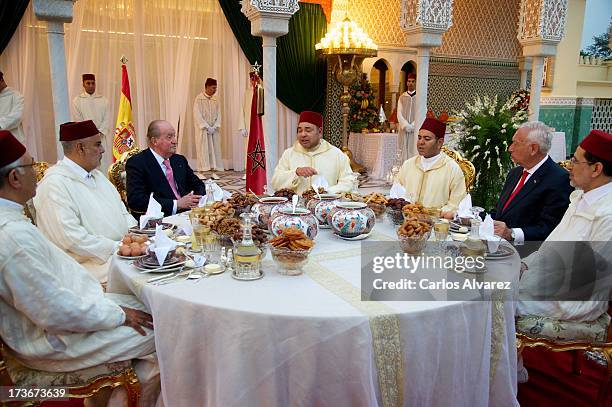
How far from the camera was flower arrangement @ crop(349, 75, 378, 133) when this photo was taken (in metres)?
9.87

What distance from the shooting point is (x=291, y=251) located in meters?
1.88

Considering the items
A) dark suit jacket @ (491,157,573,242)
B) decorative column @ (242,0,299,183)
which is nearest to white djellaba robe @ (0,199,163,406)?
dark suit jacket @ (491,157,573,242)

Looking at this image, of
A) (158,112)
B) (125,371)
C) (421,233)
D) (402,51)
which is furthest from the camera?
(402,51)

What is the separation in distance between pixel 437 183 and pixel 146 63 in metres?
7.60

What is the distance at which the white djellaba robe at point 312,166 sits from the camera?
403cm

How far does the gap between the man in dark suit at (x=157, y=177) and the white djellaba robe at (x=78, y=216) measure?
702 mm

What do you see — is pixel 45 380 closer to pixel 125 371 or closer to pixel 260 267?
pixel 125 371

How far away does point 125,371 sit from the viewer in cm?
192

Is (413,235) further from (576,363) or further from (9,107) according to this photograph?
(9,107)

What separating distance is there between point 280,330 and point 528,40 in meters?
8.64

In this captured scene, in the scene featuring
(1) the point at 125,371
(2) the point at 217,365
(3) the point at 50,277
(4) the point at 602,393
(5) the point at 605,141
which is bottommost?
(4) the point at 602,393

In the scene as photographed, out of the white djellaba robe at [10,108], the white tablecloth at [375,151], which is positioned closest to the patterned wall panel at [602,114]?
the white tablecloth at [375,151]

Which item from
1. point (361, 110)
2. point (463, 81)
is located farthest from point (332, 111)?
point (463, 81)

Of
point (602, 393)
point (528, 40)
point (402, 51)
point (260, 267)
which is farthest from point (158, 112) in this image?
point (602, 393)
